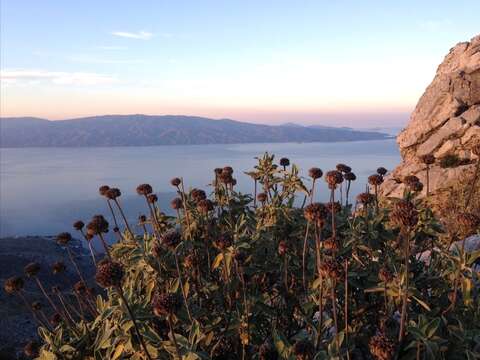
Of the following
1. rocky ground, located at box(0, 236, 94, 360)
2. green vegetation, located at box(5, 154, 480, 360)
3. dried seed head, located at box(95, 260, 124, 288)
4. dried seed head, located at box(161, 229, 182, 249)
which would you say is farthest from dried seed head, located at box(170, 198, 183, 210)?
rocky ground, located at box(0, 236, 94, 360)

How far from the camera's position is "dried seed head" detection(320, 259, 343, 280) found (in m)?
2.81

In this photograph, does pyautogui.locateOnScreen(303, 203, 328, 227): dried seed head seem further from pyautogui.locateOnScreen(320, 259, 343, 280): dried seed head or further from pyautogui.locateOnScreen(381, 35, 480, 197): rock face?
pyautogui.locateOnScreen(381, 35, 480, 197): rock face

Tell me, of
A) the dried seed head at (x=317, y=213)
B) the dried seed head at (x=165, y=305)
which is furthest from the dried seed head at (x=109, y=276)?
the dried seed head at (x=317, y=213)

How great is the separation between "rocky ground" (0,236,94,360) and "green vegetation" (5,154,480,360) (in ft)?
25.4

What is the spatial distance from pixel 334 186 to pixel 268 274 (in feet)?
4.06

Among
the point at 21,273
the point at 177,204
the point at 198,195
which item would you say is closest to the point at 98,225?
the point at 177,204

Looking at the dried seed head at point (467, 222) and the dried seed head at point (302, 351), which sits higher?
the dried seed head at point (467, 222)

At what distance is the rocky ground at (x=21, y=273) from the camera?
21500mm

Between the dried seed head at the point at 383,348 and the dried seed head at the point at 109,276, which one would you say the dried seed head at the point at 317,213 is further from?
the dried seed head at the point at 109,276

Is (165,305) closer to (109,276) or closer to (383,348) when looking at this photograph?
(109,276)

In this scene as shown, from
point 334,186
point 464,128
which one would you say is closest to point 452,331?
point 334,186

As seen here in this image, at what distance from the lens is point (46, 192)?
346 ft

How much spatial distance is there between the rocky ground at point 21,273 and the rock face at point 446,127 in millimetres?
15815

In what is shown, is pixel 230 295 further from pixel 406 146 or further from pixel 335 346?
pixel 406 146
